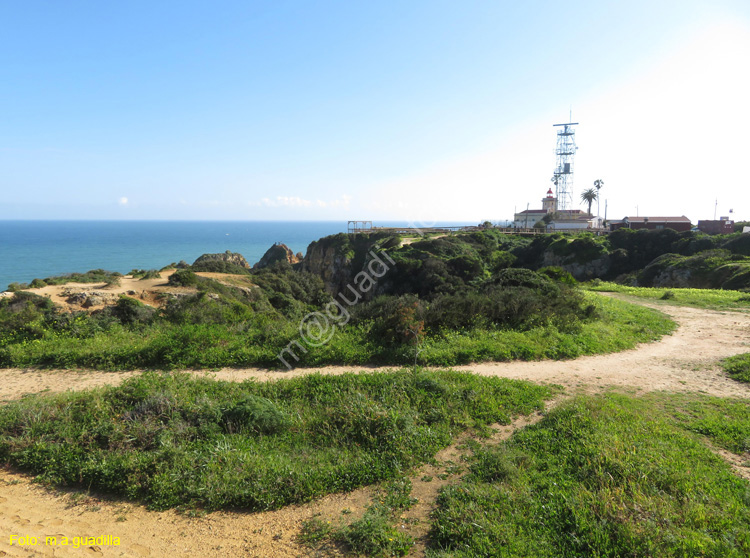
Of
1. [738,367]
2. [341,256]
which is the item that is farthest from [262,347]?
[341,256]

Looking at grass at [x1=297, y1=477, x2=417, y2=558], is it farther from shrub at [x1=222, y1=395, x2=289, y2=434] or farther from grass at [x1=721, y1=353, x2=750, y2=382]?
grass at [x1=721, y1=353, x2=750, y2=382]

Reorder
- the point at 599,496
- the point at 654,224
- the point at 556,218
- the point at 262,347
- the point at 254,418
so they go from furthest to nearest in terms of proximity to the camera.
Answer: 1. the point at 556,218
2. the point at 654,224
3. the point at 262,347
4. the point at 254,418
5. the point at 599,496

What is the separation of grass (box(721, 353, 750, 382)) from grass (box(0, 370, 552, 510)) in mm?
5113

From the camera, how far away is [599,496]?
16.5ft

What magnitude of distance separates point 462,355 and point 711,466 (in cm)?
569

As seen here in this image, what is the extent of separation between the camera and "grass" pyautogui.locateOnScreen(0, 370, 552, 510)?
18.4 ft

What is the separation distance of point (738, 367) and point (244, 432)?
12.1m

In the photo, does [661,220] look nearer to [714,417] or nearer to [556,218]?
[556,218]

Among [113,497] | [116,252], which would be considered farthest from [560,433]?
[116,252]

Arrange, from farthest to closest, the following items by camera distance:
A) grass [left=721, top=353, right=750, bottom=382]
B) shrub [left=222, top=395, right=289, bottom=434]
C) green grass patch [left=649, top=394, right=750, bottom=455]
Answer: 1. grass [left=721, top=353, right=750, bottom=382]
2. shrub [left=222, top=395, right=289, bottom=434]
3. green grass patch [left=649, top=394, right=750, bottom=455]

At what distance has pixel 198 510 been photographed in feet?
17.4

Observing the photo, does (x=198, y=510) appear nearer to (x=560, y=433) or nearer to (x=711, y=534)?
(x=560, y=433)

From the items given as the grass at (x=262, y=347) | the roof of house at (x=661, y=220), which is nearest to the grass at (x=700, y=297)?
the grass at (x=262, y=347)

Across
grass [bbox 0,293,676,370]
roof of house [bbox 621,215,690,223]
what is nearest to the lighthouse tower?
roof of house [bbox 621,215,690,223]
